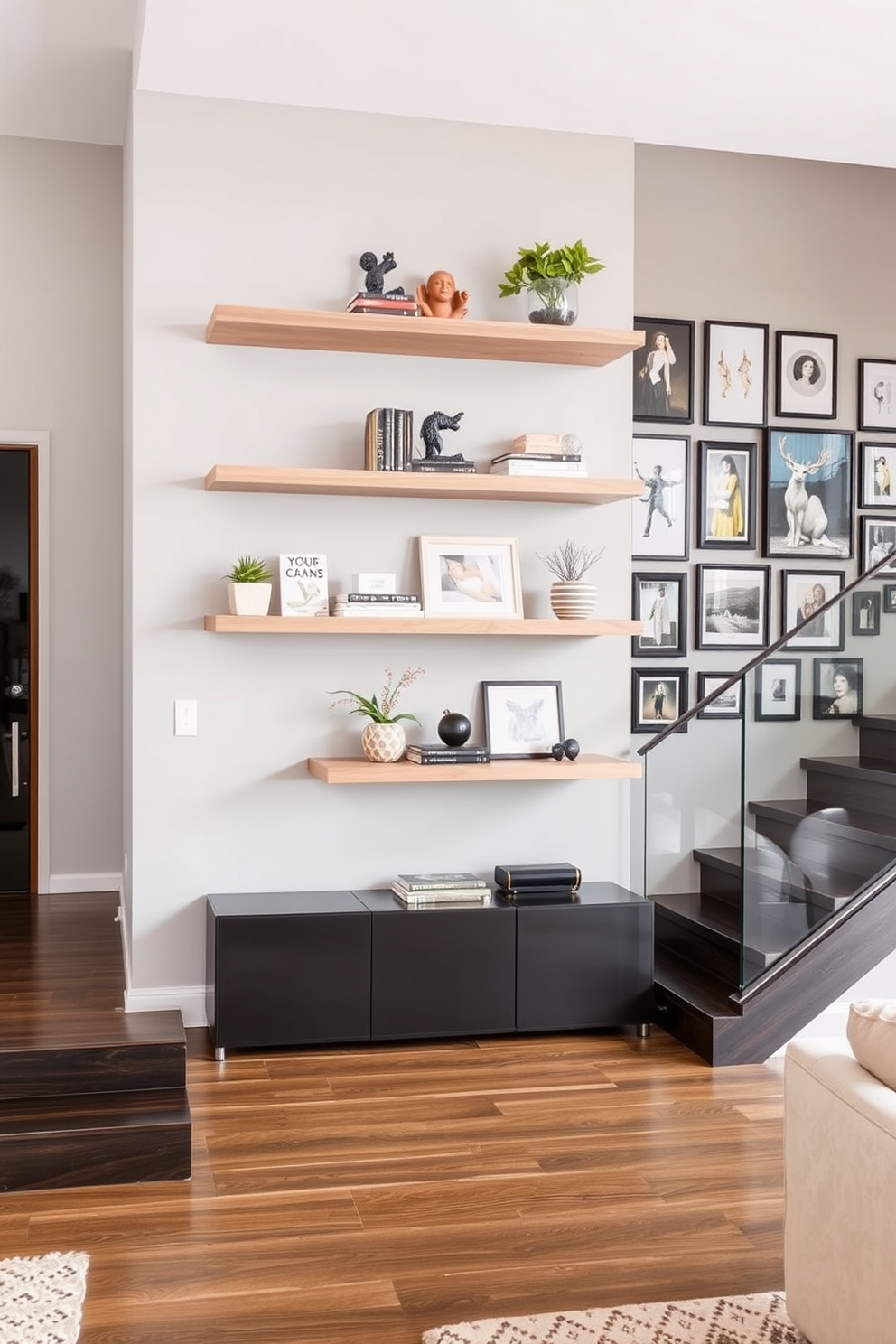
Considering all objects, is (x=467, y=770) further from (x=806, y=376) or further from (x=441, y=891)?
(x=806, y=376)

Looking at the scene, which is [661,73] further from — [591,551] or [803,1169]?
[803,1169]

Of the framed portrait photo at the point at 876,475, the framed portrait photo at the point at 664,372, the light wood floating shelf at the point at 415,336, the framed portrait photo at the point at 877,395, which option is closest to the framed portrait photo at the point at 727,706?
the light wood floating shelf at the point at 415,336

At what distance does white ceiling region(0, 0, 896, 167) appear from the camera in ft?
12.3

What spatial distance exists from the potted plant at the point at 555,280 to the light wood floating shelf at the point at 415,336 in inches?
2.8

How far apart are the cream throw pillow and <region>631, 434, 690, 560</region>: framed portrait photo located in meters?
3.54

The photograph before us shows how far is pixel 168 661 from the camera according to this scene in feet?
14.4

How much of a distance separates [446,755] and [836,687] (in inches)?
53.1

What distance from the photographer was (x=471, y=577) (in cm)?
459

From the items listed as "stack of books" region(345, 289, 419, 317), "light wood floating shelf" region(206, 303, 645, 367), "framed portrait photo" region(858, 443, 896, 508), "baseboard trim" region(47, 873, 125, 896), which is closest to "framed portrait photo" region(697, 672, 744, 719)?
"light wood floating shelf" region(206, 303, 645, 367)

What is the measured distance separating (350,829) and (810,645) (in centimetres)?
172

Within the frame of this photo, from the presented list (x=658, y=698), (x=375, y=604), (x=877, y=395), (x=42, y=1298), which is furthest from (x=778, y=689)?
(x=42, y=1298)

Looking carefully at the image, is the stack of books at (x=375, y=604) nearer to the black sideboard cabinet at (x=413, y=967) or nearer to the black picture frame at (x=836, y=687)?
the black sideboard cabinet at (x=413, y=967)

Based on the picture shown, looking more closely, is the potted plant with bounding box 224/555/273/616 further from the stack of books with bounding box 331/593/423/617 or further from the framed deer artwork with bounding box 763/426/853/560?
the framed deer artwork with bounding box 763/426/853/560

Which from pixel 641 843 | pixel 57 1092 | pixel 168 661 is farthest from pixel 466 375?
pixel 57 1092
